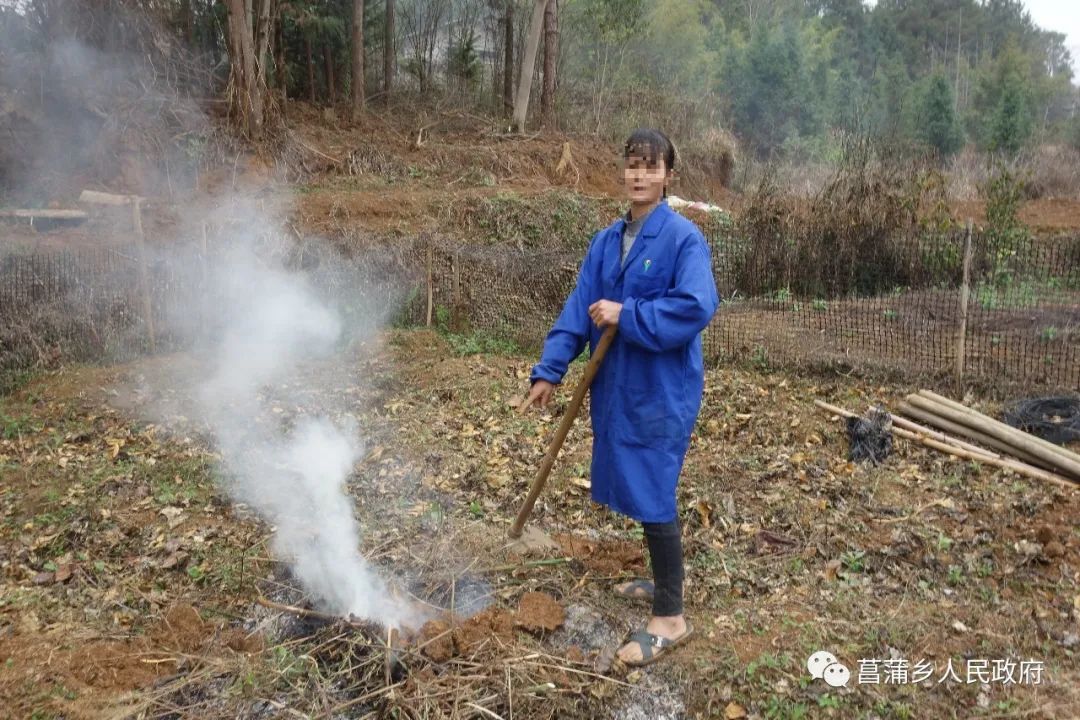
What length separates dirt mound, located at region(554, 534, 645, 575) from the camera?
374 cm

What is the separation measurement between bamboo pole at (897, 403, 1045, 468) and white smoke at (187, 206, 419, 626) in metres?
3.88

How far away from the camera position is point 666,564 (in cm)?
304

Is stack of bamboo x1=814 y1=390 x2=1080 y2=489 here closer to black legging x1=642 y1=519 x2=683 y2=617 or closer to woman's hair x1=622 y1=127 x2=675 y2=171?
black legging x1=642 y1=519 x2=683 y2=617

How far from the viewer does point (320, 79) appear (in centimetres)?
1772

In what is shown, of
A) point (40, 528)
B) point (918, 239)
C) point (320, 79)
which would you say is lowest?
point (40, 528)

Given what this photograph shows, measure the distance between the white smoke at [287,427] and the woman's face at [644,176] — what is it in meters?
1.95

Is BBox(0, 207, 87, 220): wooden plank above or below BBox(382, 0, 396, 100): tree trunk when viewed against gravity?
below

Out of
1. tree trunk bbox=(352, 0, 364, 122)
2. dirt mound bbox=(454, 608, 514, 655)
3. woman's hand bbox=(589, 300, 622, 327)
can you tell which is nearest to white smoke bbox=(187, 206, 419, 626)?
dirt mound bbox=(454, 608, 514, 655)

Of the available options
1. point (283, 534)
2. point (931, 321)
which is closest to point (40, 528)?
point (283, 534)

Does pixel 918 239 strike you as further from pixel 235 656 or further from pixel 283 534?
pixel 235 656

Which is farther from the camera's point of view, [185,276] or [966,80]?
[966,80]

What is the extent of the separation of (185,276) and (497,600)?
614cm

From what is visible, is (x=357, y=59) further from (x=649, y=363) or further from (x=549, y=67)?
(x=649, y=363)

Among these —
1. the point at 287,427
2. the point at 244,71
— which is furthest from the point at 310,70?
the point at 287,427
